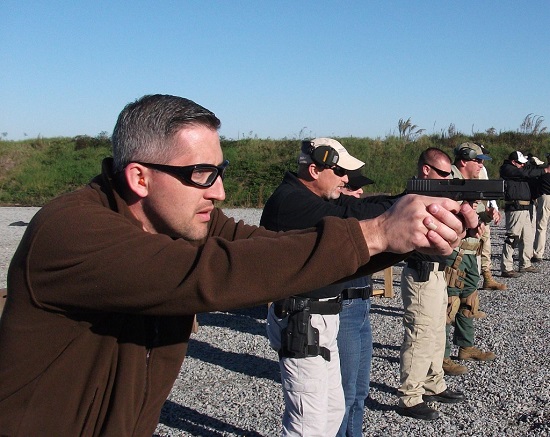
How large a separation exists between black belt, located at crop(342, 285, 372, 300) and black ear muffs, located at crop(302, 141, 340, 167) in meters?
0.84

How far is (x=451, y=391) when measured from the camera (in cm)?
580

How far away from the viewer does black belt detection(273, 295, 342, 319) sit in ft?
11.7

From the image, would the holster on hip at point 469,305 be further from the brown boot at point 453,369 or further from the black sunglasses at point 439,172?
the black sunglasses at point 439,172

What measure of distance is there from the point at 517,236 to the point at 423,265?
7.50 m

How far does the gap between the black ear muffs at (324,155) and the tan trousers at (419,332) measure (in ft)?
6.05

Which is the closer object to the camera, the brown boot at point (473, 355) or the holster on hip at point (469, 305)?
the holster on hip at point (469, 305)

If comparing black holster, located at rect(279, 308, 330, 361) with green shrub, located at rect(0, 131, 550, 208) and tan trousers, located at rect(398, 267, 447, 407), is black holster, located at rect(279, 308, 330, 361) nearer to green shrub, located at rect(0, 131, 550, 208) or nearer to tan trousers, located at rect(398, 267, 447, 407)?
tan trousers, located at rect(398, 267, 447, 407)

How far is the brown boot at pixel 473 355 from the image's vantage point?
271 inches

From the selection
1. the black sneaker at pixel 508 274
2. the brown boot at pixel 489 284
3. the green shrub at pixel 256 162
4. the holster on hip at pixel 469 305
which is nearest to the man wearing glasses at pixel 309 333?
the holster on hip at pixel 469 305

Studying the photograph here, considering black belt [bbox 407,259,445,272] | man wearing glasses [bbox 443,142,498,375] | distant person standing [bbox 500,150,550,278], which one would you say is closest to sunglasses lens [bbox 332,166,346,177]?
black belt [bbox 407,259,445,272]

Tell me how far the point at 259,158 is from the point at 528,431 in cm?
2792

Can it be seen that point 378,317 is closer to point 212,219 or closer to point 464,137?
point 212,219

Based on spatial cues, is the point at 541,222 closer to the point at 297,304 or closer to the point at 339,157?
the point at 339,157

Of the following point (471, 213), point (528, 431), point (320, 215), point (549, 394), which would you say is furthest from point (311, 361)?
point (549, 394)
